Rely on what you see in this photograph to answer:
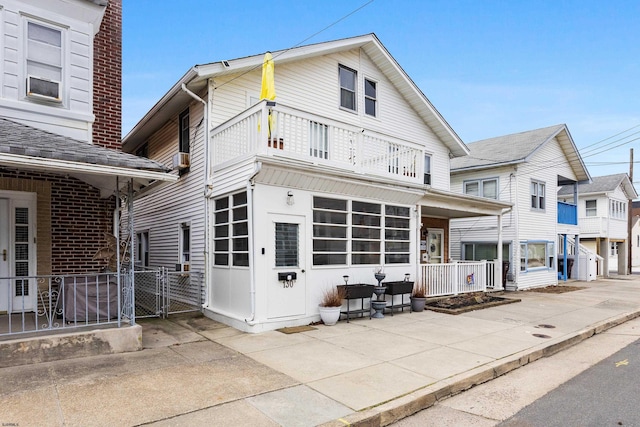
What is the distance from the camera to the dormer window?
7727 mm

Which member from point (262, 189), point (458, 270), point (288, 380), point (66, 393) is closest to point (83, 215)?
point (262, 189)

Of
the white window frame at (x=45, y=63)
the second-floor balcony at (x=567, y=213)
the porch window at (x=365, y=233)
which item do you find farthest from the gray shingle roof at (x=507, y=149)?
the white window frame at (x=45, y=63)

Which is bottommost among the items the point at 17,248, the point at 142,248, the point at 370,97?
A: the point at 142,248

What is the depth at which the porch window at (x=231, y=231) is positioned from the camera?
29.5 feet

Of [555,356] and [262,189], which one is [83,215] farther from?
[555,356]

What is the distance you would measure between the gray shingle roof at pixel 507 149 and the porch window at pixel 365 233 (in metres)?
9.75

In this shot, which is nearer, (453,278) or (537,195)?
(453,278)

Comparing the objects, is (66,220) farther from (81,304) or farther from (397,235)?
(397,235)

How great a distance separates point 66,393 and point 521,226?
58.4ft

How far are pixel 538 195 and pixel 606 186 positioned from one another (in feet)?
39.2

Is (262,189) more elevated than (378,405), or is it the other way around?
(262,189)

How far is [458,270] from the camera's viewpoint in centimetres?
1399

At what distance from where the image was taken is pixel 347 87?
543 inches

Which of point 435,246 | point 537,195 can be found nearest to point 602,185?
point 537,195
